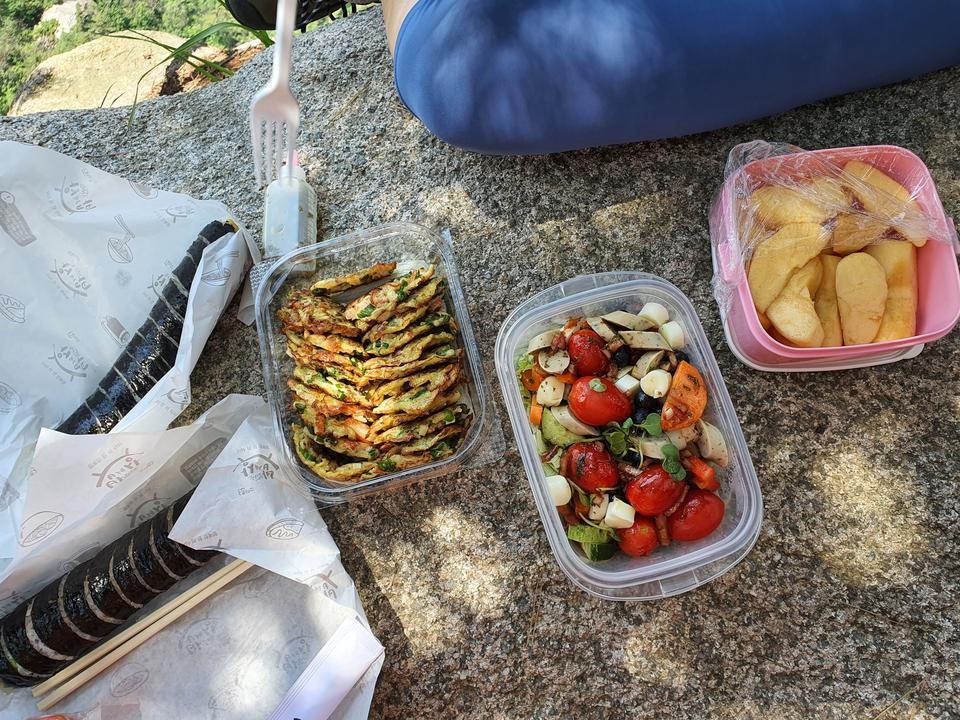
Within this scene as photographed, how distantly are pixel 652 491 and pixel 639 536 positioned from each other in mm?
96

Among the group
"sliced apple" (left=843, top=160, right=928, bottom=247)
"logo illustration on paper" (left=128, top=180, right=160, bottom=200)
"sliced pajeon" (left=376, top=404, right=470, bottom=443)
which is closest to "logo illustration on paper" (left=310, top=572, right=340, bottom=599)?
"sliced pajeon" (left=376, top=404, right=470, bottom=443)

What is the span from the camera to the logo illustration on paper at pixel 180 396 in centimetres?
144

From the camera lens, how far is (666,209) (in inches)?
65.5

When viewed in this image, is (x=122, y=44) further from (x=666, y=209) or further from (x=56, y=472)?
(x=666, y=209)

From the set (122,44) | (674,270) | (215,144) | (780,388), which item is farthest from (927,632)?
(122,44)

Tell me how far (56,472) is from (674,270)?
133 centimetres

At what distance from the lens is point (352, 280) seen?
146cm

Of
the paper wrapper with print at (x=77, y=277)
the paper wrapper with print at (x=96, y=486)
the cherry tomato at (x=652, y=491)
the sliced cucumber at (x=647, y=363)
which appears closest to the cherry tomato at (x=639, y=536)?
the cherry tomato at (x=652, y=491)

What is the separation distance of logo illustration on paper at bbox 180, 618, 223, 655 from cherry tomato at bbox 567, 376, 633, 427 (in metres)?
0.85

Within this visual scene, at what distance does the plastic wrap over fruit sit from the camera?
1.40m

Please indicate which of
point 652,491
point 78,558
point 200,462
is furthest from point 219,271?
point 652,491

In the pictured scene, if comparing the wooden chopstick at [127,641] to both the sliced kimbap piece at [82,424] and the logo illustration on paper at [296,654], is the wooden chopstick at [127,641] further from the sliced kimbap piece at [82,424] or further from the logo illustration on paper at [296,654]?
the sliced kimbap piece at [82,424]

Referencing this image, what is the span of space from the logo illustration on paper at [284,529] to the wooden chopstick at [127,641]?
3.4 inches

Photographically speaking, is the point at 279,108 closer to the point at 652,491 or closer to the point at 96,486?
the point at 96,486
